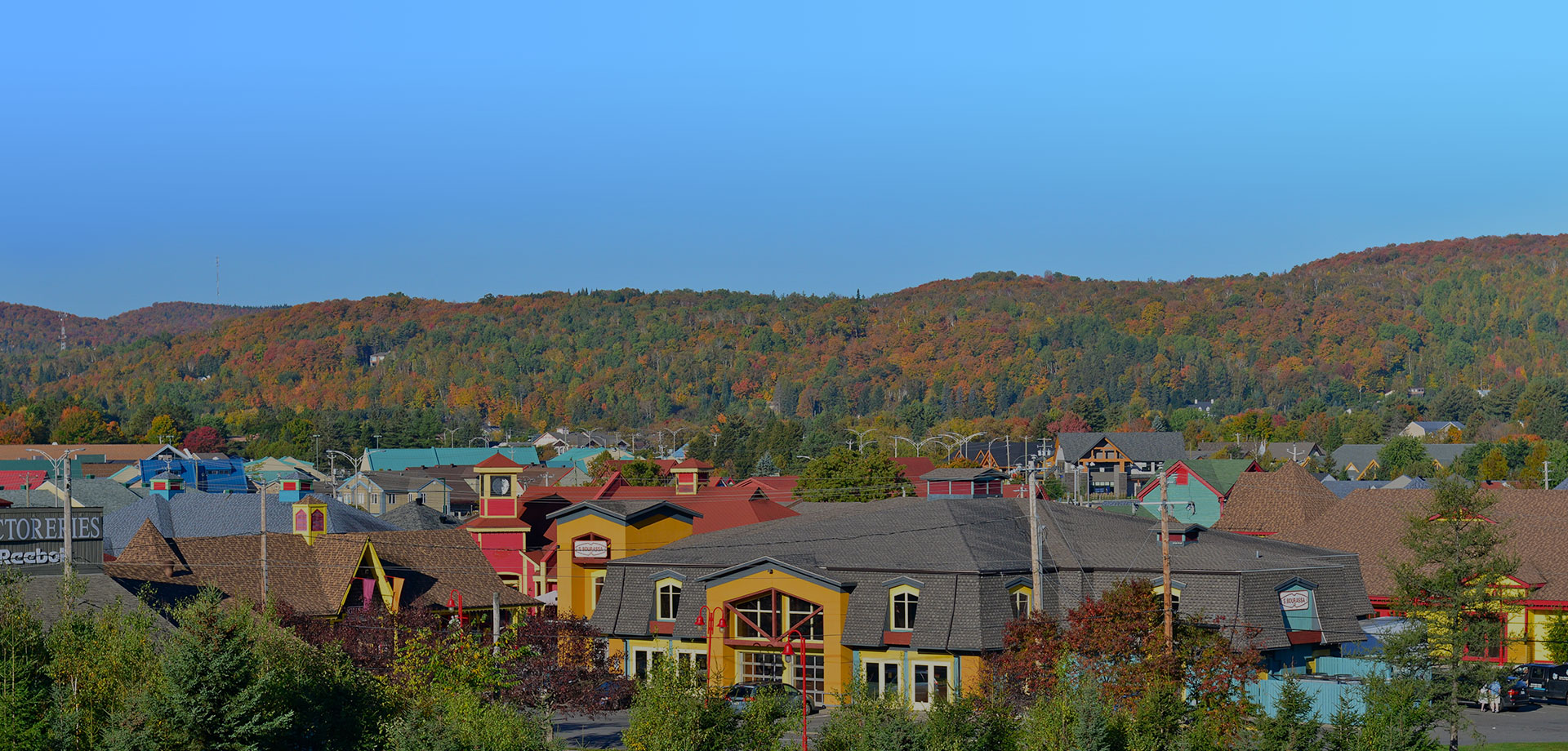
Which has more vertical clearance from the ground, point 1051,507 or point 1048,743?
point 1051,507

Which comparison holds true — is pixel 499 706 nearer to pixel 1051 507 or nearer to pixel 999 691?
pixel 999 691

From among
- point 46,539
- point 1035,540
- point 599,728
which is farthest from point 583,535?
point 1035,540

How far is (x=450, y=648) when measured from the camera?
4181 cm

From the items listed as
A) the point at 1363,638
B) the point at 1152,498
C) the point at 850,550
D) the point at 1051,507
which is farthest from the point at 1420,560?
the point at 1152,498

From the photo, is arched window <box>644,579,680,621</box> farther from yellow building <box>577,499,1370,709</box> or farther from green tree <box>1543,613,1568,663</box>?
green tree <box>1543,613,1568,663</box>

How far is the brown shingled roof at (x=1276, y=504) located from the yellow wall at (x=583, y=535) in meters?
37.7

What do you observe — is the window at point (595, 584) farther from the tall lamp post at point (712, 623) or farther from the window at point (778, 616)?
the window at point (778, 616)

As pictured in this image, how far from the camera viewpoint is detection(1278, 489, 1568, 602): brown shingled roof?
66.3 meters

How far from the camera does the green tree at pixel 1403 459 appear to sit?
17388cm

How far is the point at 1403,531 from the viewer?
70.2 meters

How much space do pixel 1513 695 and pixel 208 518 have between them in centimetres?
5801

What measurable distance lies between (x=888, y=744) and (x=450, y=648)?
13.8m

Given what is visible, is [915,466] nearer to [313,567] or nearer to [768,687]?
[313,567]

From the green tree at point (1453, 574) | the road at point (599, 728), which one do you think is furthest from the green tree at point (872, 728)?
the green tree at point (1453, 574)
